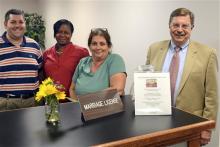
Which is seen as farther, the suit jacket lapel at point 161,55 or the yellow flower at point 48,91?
the suit jacket lapel at point 161,55

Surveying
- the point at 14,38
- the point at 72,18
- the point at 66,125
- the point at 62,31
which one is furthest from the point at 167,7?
the point at 72,18

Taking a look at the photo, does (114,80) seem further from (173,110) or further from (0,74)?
(0,74)

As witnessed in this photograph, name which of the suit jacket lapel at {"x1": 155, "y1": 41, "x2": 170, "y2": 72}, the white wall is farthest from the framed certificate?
the white wall

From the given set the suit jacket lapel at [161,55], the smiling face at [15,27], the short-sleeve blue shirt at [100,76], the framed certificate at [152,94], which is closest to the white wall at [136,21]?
the suit jacket lapel at [161,55]

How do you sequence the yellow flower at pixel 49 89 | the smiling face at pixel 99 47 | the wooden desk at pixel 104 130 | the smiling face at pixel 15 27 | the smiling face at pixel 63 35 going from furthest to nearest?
the smiling face at pixel 63 35 < the smiling face at pixel 15 27 < the smiling face at pixel 99 47 < the yellow flower at pixel 49 89 < the wooden desk at pixel 104 130

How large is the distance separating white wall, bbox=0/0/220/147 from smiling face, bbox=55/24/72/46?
1.01 meters

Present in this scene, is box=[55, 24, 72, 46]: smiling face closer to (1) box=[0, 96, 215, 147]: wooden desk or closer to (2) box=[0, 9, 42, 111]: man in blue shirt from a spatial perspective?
(2) box=[0, 9, 42, 111]: man in blue shirt

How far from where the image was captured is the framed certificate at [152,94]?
1505 mm

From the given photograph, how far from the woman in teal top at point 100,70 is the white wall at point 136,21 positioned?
967mm

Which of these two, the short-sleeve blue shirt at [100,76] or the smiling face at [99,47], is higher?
the smiling face at [99,47]

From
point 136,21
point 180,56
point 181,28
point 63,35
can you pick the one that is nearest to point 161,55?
point 180,56

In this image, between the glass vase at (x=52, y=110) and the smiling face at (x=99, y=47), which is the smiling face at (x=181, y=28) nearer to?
the smiling face at (x=99, y=47)

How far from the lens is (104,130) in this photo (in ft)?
4.26

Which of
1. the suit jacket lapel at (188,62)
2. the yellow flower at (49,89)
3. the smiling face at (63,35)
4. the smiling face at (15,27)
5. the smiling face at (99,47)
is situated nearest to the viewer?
the yellow flower at (49,89)
